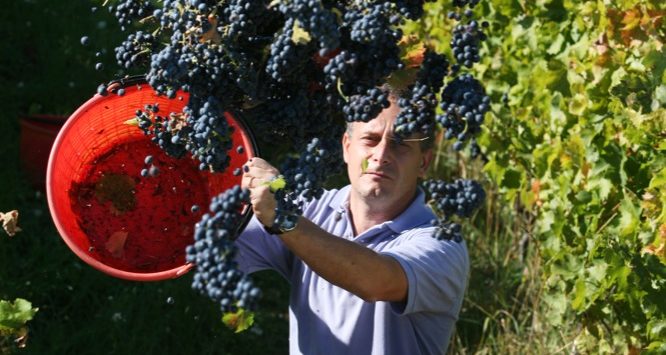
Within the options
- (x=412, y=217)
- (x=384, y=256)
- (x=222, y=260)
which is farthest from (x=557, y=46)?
(x=222, y=260)

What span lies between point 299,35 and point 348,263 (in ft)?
2.30

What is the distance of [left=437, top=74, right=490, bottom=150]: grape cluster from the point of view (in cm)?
196

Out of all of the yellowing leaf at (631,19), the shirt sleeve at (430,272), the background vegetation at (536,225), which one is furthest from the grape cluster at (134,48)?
the yellowing leaf at (631,19)

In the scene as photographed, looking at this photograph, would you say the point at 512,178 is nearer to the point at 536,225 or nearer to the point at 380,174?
the point at 536,225

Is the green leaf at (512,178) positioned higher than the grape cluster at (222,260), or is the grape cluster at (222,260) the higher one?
the grape cluster at (222,260)

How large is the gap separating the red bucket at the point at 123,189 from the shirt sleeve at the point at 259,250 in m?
0.27

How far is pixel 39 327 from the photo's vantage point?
13.5 feet

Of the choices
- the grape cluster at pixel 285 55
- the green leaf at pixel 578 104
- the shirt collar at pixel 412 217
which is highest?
the grape cluster at pixel 285 55

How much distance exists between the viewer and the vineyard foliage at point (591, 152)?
122 inches

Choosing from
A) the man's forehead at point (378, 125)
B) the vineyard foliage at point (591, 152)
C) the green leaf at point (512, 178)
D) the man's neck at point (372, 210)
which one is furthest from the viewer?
the green leaf at point (512, 178)

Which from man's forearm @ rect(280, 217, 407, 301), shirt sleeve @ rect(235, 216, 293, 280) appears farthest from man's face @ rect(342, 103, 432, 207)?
man's forearm @ rect(280, 217, 407, 301)

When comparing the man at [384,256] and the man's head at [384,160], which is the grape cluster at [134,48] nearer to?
the man at [384,256]

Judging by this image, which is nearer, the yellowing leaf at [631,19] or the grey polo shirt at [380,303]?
the grey polo shirt at [380,303]

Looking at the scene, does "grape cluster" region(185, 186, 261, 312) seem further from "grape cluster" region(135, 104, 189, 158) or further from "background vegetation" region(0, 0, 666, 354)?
"background vegetation" region(0, 0, 666, 354)
